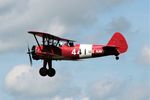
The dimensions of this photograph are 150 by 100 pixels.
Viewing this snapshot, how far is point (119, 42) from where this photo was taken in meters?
161

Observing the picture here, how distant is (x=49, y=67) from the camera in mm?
162125

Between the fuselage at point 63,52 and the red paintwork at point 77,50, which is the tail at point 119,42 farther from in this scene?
the fuselage at point 63,52

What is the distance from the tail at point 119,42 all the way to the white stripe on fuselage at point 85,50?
177 cm

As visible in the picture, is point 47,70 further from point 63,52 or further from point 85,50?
point 85,50

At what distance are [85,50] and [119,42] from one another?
111 inches

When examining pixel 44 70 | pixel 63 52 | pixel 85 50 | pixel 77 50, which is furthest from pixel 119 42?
pixel 44 70

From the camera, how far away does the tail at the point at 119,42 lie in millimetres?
160125

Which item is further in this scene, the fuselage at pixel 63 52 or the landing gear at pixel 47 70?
the landing gear at pixel 47 70

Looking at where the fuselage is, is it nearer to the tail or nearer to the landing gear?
the landing gear

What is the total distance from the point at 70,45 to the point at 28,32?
3.61 m

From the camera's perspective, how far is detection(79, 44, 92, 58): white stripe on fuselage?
160500mm

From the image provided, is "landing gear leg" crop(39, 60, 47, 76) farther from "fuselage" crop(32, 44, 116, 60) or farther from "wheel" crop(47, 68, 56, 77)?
"fuselage" crop(32, 44, 116, 60)

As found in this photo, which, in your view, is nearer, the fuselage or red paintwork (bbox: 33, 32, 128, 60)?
red paintwork (bbox: 33, 32, 128, 60)

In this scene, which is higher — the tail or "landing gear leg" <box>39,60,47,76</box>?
the tail
